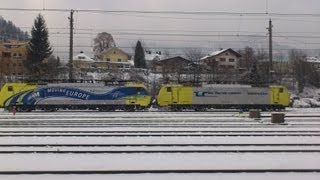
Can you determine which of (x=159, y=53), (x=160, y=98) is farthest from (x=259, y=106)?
(x=159, y=53)

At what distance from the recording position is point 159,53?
107 meters

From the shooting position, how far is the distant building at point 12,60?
236 feet

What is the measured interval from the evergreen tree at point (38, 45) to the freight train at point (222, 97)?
103 ft

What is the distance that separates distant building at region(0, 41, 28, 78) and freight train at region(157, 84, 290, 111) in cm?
3180

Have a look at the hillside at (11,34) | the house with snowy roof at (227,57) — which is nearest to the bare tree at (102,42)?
the hillside at (11,34)

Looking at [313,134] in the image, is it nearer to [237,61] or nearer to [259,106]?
[259,106]

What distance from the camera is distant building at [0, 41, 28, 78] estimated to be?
72.1 metres

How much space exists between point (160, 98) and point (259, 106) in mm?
9222
